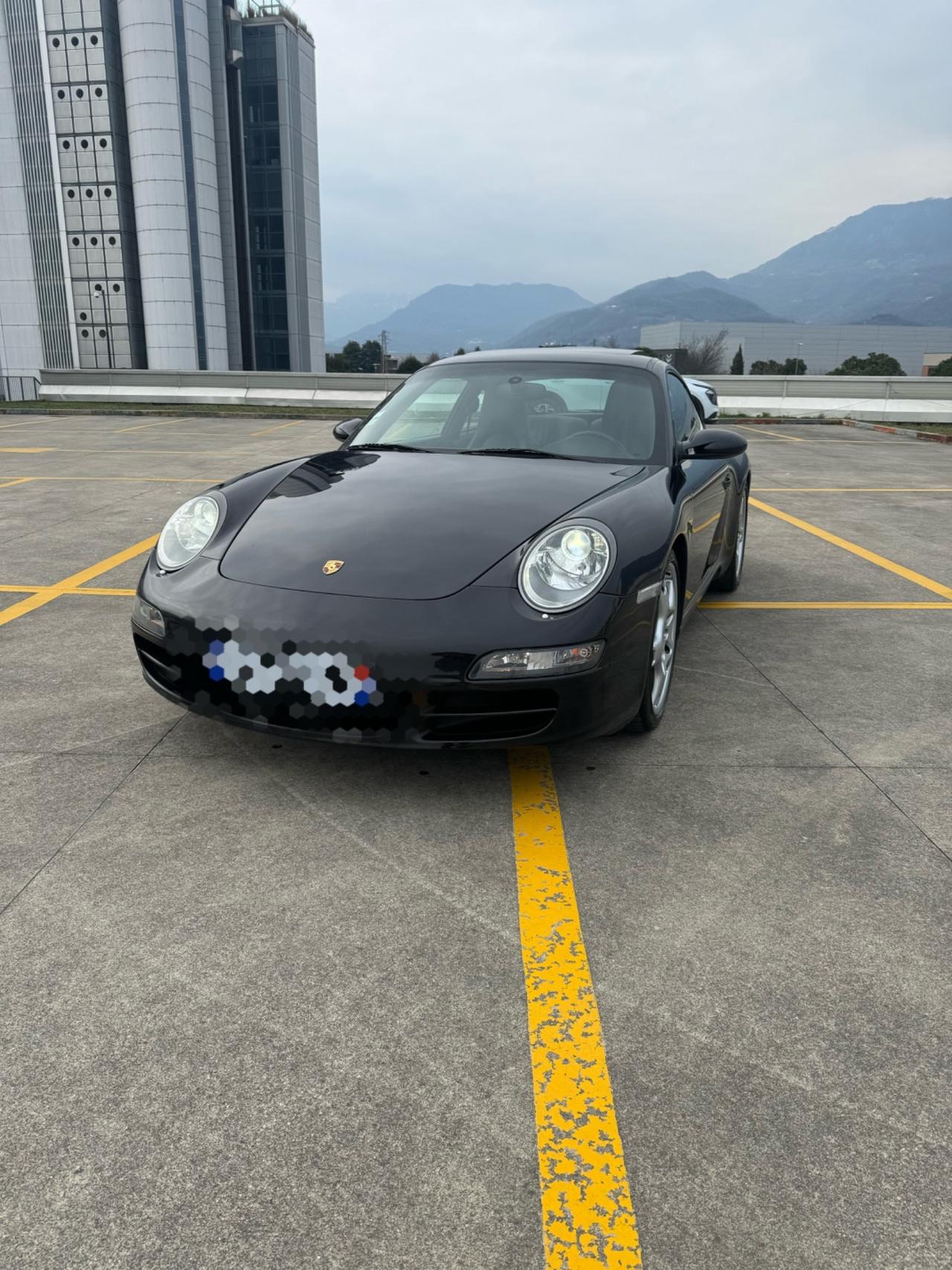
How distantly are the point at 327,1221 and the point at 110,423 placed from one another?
1847 cm

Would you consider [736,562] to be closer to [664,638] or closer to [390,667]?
[664,638]

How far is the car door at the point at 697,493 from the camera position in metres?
3.79

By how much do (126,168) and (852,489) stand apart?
172 feet

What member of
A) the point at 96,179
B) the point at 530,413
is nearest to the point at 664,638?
the point at 530,413

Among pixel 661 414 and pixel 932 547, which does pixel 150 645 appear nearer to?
pixel 661 414

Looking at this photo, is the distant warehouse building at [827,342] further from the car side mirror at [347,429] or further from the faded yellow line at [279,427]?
the car side mirror at [347,429]

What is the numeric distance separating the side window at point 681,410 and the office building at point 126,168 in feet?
170

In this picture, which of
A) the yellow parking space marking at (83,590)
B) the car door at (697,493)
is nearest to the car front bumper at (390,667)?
the car door at (697,493)

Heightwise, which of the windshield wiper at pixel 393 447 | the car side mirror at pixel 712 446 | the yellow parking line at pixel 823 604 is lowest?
the yellow parking line at pixel 823 604

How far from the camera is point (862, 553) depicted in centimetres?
665

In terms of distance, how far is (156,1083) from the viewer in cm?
174

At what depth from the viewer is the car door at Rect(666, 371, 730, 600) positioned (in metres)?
3.79

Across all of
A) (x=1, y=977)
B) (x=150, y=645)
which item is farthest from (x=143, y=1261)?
(x=150, y=645)

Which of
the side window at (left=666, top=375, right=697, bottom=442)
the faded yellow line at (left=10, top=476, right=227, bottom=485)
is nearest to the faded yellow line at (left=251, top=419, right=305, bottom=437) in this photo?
the faded yellow line at (left=10, top=476, right=227, bottom=485)
